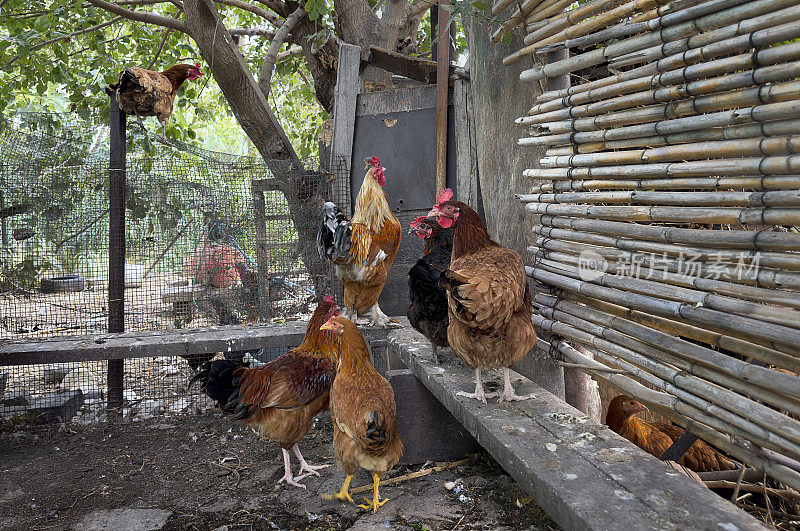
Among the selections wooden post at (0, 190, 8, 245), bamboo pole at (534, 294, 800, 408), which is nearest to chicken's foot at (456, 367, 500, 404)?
bamboo pole at (534, 294, 800, 408)

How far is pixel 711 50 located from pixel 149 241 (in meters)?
4.87

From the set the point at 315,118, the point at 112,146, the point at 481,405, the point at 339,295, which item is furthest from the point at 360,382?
the point at 315,118

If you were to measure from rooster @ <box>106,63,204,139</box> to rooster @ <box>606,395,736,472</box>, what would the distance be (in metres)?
4.80

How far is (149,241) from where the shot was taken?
208 inches

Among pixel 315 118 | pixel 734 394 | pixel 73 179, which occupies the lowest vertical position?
pixel 734 394

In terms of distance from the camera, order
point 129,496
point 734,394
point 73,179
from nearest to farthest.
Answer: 1. point 734,394
2. point 129,496
3. point 73,179

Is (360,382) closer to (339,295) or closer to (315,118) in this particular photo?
(339,295)

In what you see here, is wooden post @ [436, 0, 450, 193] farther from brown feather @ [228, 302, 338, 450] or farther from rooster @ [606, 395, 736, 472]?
rooster @ [606, 395, 736, 472]

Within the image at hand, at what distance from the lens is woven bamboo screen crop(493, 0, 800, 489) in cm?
187

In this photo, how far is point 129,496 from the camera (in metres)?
3.59

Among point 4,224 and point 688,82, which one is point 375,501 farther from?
point 4,224

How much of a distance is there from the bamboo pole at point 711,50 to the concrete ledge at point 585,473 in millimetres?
1594

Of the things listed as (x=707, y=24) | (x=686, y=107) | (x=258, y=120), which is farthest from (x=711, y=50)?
(x=258, y=120)

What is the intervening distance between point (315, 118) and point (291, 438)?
307 inches
